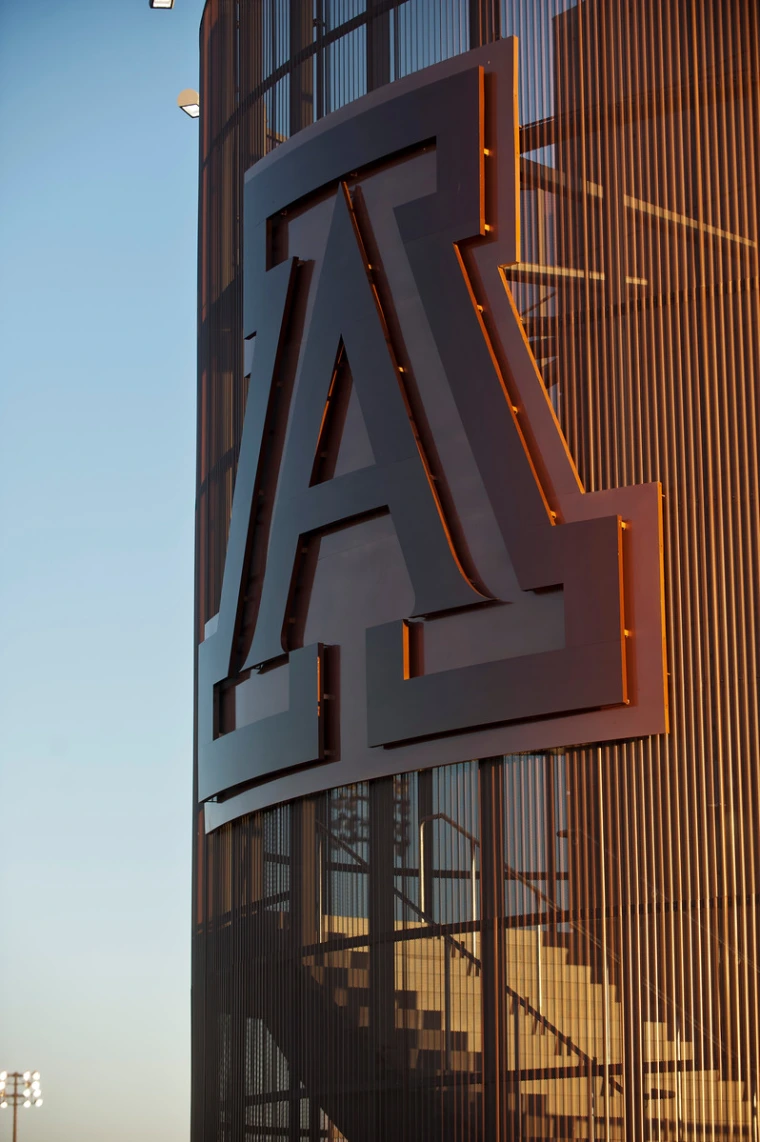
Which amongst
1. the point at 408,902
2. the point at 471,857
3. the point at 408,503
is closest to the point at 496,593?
the point at 408,503

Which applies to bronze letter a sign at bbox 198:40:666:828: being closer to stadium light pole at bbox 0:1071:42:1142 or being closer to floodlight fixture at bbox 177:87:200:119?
floodlight fixture at bbox 177:87:200:119

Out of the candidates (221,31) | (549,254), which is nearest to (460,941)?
(549,254)

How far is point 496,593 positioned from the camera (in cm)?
1194

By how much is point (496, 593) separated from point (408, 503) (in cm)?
117

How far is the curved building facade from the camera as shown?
10.8m

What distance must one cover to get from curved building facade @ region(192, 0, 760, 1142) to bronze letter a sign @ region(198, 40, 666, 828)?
31mm

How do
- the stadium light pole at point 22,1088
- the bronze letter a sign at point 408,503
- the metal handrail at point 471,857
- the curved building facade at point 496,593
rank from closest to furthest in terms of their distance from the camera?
the curved building facade at point 496,593
the bronze letter a sign at point 408,503
the metal handrail at point 471,857
the stadium light pole at point 22,1088

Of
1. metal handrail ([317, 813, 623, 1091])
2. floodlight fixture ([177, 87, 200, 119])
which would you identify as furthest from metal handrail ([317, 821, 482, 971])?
floodlight fixture ([177, 87, 200, 119])

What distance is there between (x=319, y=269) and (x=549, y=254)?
2736 millimetres

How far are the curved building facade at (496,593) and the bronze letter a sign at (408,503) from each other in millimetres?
31

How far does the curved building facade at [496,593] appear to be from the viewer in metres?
10.8

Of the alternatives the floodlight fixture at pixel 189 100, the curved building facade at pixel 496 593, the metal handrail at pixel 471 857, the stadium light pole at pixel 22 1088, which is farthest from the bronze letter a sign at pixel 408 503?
the stadium light pole at pixel 22 1088

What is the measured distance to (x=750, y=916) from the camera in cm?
1028

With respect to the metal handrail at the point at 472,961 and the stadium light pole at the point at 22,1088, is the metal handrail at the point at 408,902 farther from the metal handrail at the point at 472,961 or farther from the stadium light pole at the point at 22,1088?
the stadium light pole at the point at 22,1088
